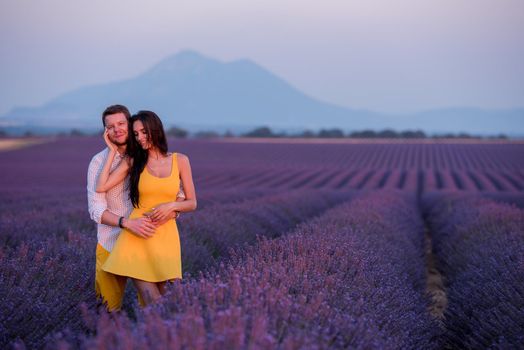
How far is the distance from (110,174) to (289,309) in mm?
1440

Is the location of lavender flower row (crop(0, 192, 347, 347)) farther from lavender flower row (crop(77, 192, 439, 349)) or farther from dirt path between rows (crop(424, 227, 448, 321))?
dirt path between rows (crop(424, 227, 448, 321))

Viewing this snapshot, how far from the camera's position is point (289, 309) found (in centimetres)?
233

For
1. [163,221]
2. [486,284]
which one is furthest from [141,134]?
[486,284]

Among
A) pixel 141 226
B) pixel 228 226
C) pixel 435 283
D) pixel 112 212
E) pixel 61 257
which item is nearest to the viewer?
pixel 141 226

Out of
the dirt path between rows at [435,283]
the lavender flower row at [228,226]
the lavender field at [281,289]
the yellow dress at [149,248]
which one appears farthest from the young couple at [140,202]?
the dirt path between rows at [435,283]

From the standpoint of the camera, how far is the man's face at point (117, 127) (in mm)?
3256

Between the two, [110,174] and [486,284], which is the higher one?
[110,174]

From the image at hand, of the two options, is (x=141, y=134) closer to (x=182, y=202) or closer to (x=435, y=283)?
(x=182, y=202)

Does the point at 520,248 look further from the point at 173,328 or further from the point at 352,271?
the point at 173,328

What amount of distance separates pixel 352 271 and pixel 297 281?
0.60 m

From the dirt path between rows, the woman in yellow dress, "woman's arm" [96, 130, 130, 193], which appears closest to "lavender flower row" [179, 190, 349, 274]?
the woman in yellow dress

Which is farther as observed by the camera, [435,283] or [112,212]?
[435,283]

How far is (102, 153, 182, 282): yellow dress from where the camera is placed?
3189 mm

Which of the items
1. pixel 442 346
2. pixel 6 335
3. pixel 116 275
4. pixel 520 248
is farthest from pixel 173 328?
pixel 520 248
